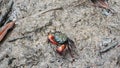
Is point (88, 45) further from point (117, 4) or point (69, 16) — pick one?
point (117, 4)

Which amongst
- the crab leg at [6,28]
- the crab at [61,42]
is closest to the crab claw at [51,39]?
the crab at [61,42]

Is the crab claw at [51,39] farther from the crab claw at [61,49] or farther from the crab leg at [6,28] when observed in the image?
the crab leg at [6,28]

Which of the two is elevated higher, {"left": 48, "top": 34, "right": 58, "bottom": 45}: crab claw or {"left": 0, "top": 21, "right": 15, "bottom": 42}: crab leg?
{"left": 0, "top": 21, "right": 15, "bottom": 42}: crab leg

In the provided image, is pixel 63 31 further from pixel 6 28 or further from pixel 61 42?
pixel 6 28

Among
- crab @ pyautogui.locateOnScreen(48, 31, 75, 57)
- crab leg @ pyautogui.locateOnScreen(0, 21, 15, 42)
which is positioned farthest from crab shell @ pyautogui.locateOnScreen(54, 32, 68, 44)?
crab leg @ pyautogui.locateOnScreen(0, 21, 15, 42)

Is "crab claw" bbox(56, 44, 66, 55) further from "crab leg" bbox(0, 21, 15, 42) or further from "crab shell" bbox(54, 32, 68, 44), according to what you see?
"crab leg" bbox(0, 21, 15, 42)

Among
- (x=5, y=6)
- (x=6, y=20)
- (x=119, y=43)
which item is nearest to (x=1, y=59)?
(x=6, y=20)

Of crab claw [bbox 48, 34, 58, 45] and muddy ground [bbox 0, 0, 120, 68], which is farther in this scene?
crab claw [bbox 48, 34, 58, 45]
